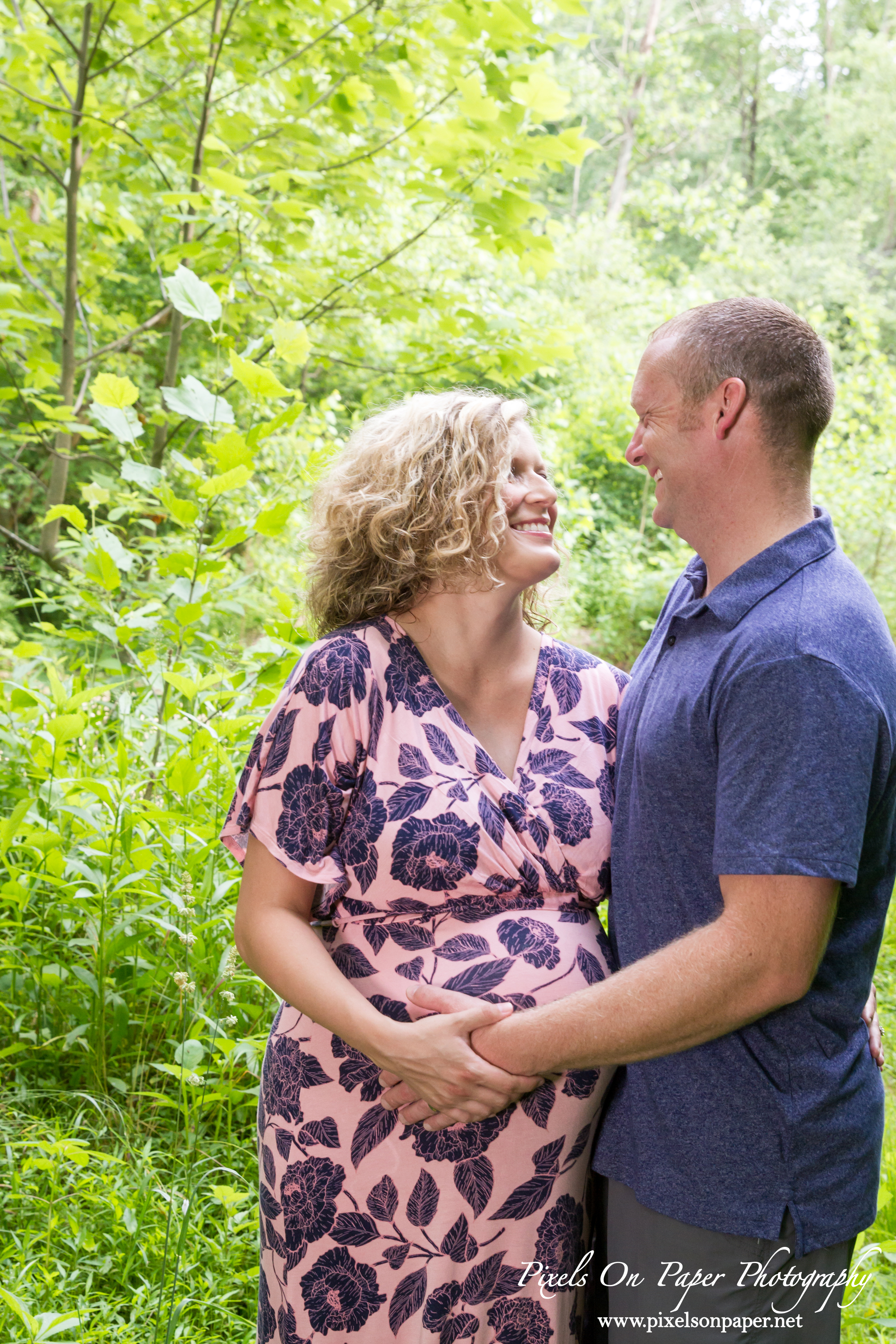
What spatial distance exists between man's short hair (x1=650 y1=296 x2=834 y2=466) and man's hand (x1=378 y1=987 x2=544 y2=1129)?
2.97 ft

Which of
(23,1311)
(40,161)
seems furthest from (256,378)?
(40,161)

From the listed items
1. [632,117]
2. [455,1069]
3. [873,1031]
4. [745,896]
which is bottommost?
[873,1031]

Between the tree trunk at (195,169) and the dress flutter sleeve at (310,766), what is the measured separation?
192 cm

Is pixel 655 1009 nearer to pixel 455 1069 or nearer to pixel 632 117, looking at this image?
pixel 455 1069

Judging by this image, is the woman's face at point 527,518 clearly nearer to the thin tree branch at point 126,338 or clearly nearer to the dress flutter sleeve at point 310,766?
the dress flutter sleeve at point 310,766

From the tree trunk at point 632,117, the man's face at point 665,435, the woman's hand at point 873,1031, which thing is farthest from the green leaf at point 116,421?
the tree trunk at point 632,117

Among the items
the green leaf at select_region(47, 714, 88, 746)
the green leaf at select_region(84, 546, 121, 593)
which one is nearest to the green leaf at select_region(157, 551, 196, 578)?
the green leaf at select_region(84, 546, 121, 593)

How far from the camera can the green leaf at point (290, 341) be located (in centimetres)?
239

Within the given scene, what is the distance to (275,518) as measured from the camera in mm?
2344

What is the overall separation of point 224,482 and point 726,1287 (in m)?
1.81

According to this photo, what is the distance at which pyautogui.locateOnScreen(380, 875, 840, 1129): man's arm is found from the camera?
124 cm

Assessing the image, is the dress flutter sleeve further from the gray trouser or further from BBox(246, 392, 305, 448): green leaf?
BBox(246, 392, 305, 448): green leaf

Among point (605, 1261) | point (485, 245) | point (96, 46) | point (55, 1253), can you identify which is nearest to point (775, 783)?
point (605, 1261)

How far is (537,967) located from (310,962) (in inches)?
13.2
